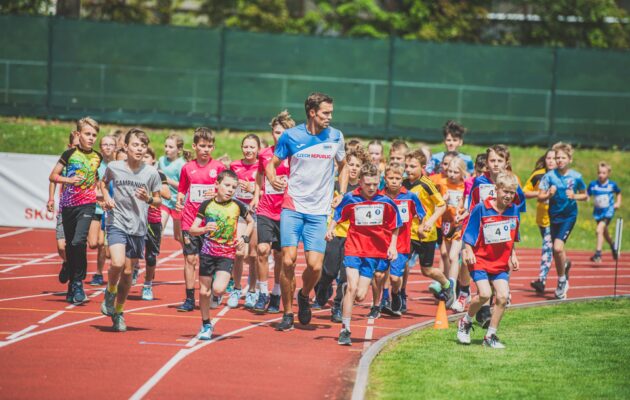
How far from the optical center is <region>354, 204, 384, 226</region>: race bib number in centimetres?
1124

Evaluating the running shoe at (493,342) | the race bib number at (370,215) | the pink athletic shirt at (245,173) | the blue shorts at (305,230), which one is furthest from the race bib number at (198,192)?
the running shoe at (493,342)

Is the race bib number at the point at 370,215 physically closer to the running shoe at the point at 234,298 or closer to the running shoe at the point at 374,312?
the running shoe at the point at 374,312

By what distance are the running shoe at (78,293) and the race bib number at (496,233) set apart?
5061mm

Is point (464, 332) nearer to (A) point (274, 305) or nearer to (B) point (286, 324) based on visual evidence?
(B) point (286, 324)

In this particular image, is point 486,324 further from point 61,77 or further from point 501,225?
point 61,77

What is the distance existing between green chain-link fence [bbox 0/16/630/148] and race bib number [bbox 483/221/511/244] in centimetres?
1845

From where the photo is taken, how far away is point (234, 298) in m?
13.1

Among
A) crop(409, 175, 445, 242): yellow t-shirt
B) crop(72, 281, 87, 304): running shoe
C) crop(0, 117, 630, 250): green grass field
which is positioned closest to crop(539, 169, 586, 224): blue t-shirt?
crop(409, 175, 445, 242): yellow t-shirt

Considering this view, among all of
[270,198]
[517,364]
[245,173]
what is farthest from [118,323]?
[517,364]

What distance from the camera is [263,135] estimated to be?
2945 centimetres

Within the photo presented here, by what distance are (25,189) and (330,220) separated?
11.1 meters

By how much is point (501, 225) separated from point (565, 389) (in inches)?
98.4

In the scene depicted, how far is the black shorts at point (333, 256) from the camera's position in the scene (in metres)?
12.6

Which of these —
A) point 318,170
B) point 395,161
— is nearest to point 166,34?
point 395,161
